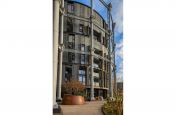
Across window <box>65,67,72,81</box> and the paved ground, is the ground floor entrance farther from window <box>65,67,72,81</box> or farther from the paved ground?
window <box>65,67,72,81</box>

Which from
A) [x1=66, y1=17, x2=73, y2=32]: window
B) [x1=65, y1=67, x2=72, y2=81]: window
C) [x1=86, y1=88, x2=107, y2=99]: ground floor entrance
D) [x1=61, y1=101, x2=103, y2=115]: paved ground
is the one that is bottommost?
[x1=61, y1=101, x2=103, y2=115]: paved ground

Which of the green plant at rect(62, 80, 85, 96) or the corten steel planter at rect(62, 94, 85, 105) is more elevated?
the green plant at rect(62, 80, 85, 96)

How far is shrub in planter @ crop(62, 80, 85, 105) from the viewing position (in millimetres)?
2676

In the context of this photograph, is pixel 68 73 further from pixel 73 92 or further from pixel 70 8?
pixel 70 8

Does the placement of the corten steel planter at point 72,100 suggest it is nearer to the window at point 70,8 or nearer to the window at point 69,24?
the window at point 69,24

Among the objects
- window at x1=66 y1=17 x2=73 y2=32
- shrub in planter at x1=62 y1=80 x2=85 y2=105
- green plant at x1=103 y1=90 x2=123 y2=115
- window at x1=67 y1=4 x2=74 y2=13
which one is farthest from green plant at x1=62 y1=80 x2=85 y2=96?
window at x1=67 y1=4 x2=74 y2=13

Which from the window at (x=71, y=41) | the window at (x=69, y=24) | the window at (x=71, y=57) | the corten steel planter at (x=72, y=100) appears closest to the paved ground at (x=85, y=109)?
the corten steel planter at (x=72, y=100)

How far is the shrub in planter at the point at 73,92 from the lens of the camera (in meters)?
2.68

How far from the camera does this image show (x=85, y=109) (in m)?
2.68

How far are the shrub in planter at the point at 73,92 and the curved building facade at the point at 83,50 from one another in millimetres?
38

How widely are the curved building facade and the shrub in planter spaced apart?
4cm
